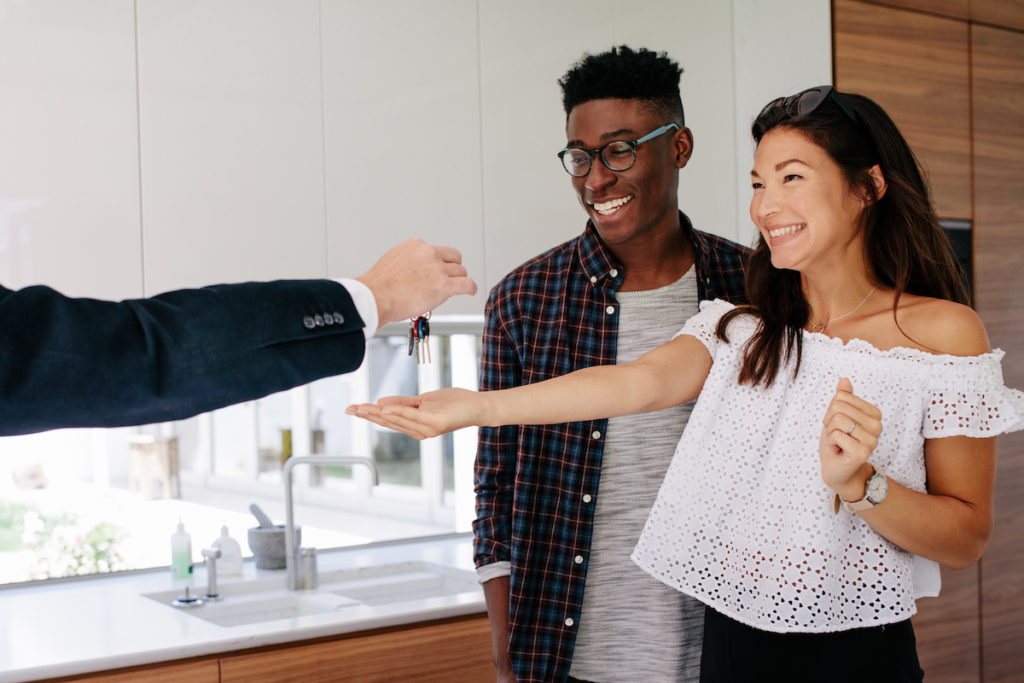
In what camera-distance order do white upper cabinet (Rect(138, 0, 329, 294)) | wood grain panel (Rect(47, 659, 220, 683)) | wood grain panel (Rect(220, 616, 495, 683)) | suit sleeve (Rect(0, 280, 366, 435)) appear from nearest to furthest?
suit sleeve (Rect(0, 280, 366, 435)) → wood grain panel (Rect(47, 659, 220, 683)) → wood grain panel (Rect(220, 616, 495, 683)) → white upper cabinet (Rect(138, 0, 329, 294))

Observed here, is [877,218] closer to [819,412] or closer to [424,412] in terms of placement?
[819,412]

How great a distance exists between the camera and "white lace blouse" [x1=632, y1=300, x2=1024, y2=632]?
4.69 ft

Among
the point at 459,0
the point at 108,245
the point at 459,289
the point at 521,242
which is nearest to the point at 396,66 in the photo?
the point at 459,0

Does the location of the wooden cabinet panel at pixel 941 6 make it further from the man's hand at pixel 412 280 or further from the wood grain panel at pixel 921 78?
the man's hand at pixel 412 280

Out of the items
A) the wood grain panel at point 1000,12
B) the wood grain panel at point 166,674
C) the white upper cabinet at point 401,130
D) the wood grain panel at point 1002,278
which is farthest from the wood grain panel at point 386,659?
the wood grain panel at point 1000,12

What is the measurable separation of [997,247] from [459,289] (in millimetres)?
2731

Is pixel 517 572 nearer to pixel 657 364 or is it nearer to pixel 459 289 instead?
pixel 657 364

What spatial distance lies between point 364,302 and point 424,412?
1.06ft

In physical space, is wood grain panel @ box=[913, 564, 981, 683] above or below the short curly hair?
below

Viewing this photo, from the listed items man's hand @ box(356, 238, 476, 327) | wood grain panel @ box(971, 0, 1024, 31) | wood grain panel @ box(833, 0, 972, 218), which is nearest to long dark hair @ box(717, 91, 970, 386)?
man's hand @ box(356, 238, 476, 327)

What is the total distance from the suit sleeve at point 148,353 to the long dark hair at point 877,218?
837 mm

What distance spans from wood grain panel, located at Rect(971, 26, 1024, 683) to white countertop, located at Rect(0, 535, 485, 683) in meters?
1.83

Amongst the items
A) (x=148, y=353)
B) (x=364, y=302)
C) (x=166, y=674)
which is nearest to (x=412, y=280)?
(x=364, y=302)

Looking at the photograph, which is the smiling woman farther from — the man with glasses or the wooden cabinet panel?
the wooden cabinet panel
